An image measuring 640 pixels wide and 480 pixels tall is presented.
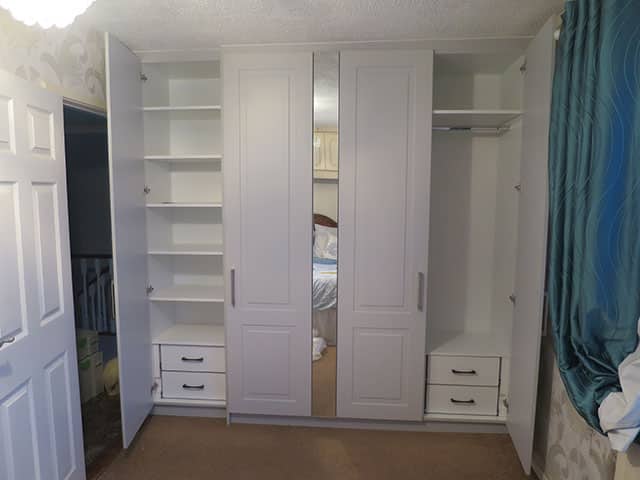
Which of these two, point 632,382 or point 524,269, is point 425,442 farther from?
point 632,382

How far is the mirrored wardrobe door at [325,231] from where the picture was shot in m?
2.22

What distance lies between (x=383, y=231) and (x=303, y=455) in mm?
1372

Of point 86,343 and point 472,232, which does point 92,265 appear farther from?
point 472,232

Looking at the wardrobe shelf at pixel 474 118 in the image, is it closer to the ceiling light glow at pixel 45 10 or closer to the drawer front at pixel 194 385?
the ceiling light glow at pixel 45 10

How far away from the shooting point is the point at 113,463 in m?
2.17

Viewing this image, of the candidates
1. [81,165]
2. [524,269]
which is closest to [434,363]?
[524,269]

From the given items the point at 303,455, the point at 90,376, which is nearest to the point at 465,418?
the point at 303,455

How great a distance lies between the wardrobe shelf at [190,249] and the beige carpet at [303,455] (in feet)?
3.64

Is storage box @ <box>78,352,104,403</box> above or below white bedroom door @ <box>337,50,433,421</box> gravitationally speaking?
below

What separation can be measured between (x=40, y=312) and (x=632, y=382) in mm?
2196

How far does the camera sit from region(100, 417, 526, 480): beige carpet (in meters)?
2.10

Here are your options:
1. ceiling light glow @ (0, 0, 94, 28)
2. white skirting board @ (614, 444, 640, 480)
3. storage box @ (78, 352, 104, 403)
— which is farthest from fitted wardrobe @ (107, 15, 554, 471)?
ceiling light glow @ (0, 0, 94, 28)

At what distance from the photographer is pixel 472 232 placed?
269cm

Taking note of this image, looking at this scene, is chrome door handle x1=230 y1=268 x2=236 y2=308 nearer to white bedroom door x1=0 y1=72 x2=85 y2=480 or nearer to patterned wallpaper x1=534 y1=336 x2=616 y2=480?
white bedroom door x1=0 y1=72 x2=85 y2=480
